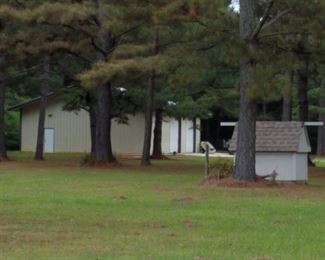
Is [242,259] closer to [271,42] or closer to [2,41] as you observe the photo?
[271,42]

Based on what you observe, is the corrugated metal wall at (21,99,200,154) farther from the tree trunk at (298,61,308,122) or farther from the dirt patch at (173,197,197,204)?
the dirt patch at (173,197,197,204)

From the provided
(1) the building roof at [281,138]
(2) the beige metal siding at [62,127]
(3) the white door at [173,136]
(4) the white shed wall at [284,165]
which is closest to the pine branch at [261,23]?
(1) the building roof at [281,138]

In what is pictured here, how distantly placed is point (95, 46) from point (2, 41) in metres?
3.80

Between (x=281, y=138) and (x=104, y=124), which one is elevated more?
(x=104, y=124)

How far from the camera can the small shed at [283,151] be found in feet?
79.4

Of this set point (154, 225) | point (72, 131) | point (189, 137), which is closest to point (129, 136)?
point (72, 131)

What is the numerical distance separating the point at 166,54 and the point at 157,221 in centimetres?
1068

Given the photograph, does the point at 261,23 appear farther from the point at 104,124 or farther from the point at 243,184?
the point at 104,124

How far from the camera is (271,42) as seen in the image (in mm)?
24438

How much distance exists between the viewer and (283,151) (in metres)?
24.2

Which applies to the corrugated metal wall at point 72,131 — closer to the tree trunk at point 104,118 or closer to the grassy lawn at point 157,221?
the tree trunk at point 104,118

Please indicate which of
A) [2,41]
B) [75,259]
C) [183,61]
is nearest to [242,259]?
[75,259]

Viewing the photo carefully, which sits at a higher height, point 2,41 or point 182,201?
point 2,41

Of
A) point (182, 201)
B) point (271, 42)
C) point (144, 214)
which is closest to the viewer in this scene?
point (144, 214)
